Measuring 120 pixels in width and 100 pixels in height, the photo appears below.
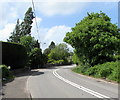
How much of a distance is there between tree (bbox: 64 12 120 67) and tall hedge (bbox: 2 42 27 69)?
981cm

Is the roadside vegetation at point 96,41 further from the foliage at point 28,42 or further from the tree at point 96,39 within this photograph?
the foliage at point 28,42

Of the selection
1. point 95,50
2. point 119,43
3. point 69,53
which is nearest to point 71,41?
point 95,50

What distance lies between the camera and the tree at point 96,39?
877 inches

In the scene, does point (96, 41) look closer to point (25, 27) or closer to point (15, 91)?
point (15, 91)

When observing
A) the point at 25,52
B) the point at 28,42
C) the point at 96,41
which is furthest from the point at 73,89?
the point at 28,42

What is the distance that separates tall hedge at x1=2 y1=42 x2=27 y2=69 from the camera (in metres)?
28.2

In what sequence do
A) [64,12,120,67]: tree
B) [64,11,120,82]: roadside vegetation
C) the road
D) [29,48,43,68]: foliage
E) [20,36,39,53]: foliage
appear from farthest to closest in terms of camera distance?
[20,36,39,53]: foliage < [29,48,43,68]: foliage < [64,12,120,67]: tree < [64,11,120,82]: roadside vegetation < the road

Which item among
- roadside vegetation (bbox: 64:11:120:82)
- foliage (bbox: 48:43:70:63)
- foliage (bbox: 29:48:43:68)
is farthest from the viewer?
foliage (bbox: 48:43:70:63)

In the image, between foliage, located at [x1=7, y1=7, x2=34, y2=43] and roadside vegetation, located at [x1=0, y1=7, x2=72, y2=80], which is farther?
foliage, located at [x1=7, y1=7, x2=34, y2=43]

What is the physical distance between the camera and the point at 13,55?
99.8 ft

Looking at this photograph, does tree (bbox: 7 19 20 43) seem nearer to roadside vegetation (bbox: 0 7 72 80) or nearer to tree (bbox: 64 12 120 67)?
roadside vegetation (bbox: 0 7 72 80)

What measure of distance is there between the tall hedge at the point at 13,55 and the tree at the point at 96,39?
9.81 metres

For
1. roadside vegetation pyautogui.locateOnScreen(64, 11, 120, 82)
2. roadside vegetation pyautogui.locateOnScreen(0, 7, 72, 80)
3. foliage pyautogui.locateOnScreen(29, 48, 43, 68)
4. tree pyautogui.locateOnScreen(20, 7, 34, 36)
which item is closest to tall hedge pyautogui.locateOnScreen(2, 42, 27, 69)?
roadside vegetation pyautogui.locateOnScreen(0, 7, 72, 80)

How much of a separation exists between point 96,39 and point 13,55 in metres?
14.7
